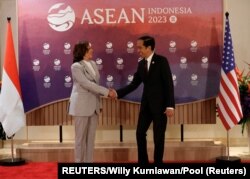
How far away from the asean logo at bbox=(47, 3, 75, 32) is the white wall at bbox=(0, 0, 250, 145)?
115 centimetres

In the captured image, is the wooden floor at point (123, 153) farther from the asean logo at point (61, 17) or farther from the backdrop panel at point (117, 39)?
the asean logo at point (61, 17)

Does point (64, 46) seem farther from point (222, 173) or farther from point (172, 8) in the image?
point (222, 173)

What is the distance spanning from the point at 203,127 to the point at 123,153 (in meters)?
1.51

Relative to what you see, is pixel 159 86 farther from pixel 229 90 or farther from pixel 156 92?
pixel 229 90

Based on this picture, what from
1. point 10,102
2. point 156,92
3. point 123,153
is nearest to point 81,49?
point 156,92

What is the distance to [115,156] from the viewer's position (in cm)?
574

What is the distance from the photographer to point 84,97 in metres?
4.66

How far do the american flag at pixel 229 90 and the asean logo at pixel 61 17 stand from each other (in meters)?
2.05

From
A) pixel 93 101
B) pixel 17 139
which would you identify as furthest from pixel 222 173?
pixel 17 139

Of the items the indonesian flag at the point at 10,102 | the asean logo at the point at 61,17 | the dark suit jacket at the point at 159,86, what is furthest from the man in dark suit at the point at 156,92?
the indonesian flag at the point at 10,102

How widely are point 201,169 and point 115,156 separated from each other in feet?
14.0

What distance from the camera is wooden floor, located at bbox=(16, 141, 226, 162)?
5.71 metres

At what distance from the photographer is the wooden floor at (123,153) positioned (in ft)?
18.7

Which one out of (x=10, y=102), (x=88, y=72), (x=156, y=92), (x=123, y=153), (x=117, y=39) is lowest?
(x=123, y=153)
